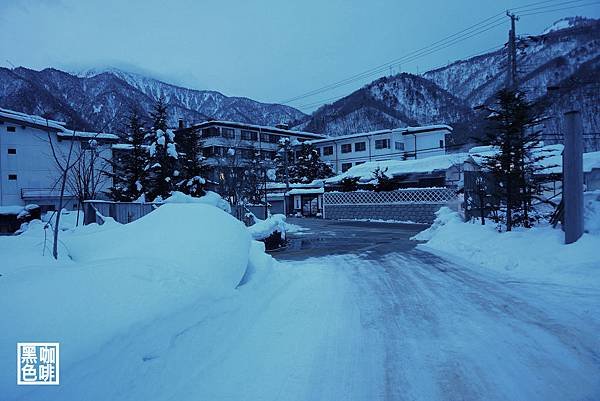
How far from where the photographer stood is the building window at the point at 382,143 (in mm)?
42406

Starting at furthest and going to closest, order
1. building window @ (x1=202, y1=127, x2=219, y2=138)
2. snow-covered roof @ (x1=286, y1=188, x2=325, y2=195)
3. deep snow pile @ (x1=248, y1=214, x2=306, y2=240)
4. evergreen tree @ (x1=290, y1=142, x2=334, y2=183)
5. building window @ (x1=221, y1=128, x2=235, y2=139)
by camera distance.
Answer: building window @ (x1=221, y1=128, x2=235, y2=139) → building window @ (x1=202, y1=127, x2=219, y2=138) → evergreen tree @ (x1=290, y1=142, x2=334, y2=183) → snow-covered roof @ (x1=286, y1=188, x2=325, y2=195) → deep snow pile @ (x1=248, y1=214, x2=306, y2=240)

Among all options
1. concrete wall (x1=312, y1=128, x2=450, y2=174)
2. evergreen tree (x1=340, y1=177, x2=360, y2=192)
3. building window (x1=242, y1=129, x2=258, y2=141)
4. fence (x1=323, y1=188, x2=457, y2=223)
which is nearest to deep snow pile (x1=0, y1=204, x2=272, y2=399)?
fence (x1=323, y1=188, x2=457, y2=223)

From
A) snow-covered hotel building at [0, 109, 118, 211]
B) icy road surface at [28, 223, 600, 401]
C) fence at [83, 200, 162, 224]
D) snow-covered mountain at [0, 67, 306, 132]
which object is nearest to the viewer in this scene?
icy road surface at [28, 223, 600, 401]

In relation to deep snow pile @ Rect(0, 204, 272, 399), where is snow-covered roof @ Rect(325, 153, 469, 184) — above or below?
above

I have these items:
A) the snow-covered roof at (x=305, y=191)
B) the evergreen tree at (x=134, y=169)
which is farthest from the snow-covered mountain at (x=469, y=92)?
the evergreen tree at (x=134, y=169)

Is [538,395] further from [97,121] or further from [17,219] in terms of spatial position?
[97,121]

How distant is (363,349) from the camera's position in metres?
3.79

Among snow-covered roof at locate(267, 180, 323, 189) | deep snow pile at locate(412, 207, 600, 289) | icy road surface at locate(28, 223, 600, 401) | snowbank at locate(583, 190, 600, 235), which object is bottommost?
icy road surface at locate(28, 223, 600, 401)

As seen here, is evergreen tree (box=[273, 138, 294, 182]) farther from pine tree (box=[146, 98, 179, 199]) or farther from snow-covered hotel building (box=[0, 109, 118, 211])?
pine tree (box=[146, 98, 179, 199])

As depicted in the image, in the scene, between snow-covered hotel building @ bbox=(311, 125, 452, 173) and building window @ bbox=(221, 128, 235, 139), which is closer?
snow-covered hotel building @ bbox=(311, 125, 452, 173)

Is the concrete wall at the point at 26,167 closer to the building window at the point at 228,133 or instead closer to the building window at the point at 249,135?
the building window at the point at 228,133

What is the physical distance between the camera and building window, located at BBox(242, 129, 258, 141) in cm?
4740

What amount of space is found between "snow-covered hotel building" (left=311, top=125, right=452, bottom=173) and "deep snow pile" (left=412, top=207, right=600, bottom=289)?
31.1 meters

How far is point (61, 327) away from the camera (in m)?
2.79
